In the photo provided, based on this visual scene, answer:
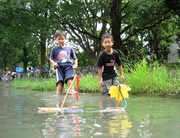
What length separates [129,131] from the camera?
2953mm

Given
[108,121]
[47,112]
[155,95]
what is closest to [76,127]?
[108,121]

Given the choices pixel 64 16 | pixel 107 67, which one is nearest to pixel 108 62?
pixel 107 67

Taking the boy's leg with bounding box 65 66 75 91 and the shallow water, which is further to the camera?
the boy's leg with bounding box 65 66 75 91

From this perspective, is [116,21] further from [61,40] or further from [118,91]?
[118,91]

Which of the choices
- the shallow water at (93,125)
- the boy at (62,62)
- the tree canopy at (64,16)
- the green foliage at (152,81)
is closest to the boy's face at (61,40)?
the boy at (62,62)

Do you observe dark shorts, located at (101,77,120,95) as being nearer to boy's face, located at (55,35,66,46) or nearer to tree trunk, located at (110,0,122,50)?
→ boy's face, located at (55,35,66,46)

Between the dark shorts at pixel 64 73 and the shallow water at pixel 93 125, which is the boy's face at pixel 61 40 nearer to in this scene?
the dark shorts at pixel 64 73

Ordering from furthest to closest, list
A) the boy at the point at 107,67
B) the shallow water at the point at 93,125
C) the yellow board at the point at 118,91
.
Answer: the boy at the point at 107,67, the yellow board at the point at 118,91, the shallow water at the point at 93,125

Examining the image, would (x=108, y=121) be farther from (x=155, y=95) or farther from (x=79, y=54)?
(x=79, y=54)

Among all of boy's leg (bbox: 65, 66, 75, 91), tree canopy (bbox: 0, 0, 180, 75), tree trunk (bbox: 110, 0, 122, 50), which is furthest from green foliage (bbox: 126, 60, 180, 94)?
tree trunk (bbox: 110, 0, 122, 50)

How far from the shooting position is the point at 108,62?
22.9 ft

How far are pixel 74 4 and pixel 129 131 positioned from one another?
20.9 meters

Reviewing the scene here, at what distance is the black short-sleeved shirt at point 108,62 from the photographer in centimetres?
691

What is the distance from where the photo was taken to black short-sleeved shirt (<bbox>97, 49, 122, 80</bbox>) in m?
6.91
